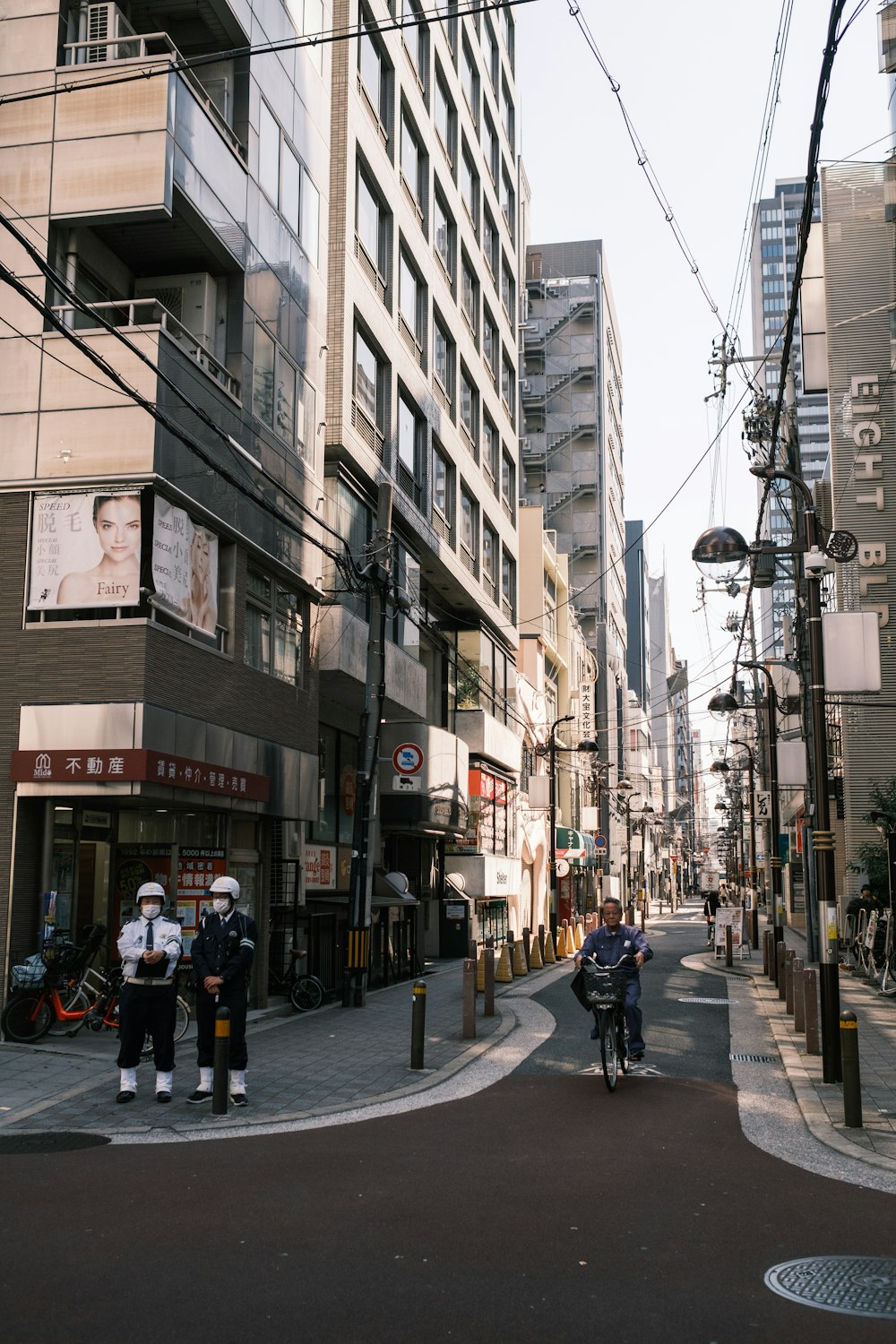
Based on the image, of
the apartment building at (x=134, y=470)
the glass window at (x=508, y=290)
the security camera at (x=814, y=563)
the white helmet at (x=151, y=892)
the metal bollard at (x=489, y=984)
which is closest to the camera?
the white helmet at (x=151, y=892)

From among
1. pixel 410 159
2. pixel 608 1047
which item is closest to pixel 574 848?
pixel 410 159

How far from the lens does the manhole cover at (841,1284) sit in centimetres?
575

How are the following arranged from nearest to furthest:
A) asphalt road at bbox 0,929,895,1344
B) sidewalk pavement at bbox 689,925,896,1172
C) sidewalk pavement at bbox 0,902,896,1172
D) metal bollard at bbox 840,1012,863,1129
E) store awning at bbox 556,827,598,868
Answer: asphalt road at bbox 0,929,895,1344
sidewalk pavement at bbox 689,925,896,1172
metal bollard at bbox 840,1012,863,1129
sidewalk pavement at bbox 0,902,896,1172
store awning at bbox 556,827,598,868

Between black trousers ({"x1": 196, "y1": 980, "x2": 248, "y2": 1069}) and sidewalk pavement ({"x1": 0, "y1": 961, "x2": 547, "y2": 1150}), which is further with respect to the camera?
black trousers ({"x1": 196, "y1": 980, "x2": 248, "y2": 1069})

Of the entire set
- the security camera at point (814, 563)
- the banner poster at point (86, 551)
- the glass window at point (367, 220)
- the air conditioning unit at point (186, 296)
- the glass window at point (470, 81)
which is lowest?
Result: the security camera at point (814, 563)

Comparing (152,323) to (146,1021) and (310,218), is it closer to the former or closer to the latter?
(310,218)

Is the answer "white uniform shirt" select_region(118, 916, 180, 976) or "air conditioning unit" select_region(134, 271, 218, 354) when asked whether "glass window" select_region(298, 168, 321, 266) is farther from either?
"white uniform shirt" select_region(118, 916, 180, 976)

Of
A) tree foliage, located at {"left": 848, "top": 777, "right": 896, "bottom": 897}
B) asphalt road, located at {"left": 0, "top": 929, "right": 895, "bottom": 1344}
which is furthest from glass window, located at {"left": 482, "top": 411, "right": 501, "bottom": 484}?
asphalt road, located at {"left": 0, "top": 929, "right": 895, "bottom": 1344}

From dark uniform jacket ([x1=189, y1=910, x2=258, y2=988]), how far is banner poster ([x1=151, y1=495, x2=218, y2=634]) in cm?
581

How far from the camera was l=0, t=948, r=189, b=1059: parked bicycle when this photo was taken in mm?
14086

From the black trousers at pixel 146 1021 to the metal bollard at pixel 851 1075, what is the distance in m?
5.75

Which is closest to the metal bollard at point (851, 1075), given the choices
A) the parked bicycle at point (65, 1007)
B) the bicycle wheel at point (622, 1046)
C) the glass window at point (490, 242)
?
the bicycle wheel at point (622, 1046)

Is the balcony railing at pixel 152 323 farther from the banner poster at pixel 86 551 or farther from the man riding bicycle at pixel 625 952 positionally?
the man riding bicycle at pixel 625 952

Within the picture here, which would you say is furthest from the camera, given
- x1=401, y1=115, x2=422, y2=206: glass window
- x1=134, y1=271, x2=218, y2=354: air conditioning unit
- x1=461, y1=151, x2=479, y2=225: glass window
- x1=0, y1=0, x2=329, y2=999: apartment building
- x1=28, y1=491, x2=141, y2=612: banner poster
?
x1=461, y1=151, x2=479, y2=225: glass window
